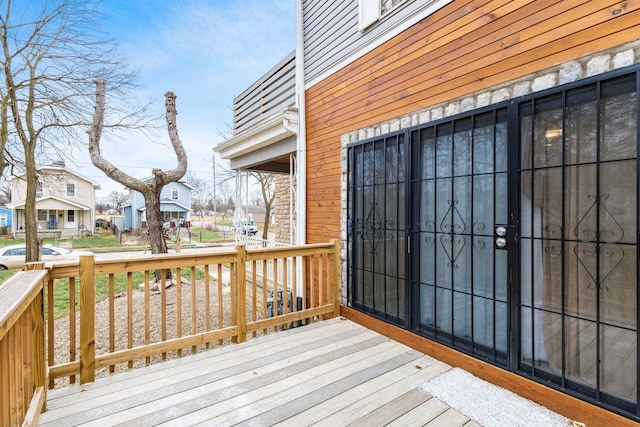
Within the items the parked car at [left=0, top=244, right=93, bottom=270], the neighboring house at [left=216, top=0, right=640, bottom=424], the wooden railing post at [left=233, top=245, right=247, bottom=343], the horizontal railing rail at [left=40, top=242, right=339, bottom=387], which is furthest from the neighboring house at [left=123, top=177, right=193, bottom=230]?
the neighboring house at [left=216, top=0, right=640, bottom=424]

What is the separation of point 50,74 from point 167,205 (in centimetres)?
1793

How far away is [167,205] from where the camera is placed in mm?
25250

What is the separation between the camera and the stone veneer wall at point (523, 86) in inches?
66.8

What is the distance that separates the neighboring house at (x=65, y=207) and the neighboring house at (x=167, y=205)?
2.96 metres

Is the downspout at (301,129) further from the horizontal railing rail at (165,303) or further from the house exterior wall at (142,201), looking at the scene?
the house exterior wall at (142,201)

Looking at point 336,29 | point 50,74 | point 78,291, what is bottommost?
point 78,291

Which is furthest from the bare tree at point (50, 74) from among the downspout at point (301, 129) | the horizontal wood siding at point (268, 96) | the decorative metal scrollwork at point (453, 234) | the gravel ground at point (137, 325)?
the decorative metal scrollwork at point (453, 234)

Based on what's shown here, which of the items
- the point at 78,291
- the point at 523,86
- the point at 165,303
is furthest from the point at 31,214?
the point at 523,86

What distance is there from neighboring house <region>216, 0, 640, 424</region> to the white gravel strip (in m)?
0.08

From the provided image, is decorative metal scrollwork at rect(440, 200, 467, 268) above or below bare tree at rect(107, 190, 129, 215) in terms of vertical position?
below

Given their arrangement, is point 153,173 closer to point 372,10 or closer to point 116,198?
point 372,10

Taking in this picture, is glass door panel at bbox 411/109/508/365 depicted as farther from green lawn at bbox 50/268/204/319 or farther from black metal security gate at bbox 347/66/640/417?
green lawn at bbox 50/268/204/319

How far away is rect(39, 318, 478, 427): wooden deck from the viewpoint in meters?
1.87

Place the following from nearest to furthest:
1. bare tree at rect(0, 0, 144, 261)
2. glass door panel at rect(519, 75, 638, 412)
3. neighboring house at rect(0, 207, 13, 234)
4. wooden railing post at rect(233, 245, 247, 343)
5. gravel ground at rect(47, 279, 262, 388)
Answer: glass door panel at rect(519, 75, 638, 412) → wooden railing post at rect(233, 245, 247, 343) → gravel ground at rect(47, 279, 262, 388) → bare tree at rect(0, 0, 144, 261) → neighboring house at rect(0, 207, 13, 234)
